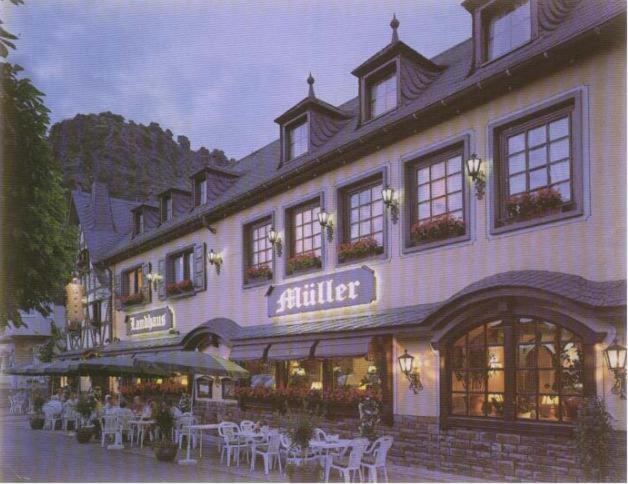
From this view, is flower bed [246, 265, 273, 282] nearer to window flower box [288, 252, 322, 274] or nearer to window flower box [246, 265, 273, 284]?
window flower box [246, 265, 273, 284]

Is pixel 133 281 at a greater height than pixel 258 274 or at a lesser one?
greater

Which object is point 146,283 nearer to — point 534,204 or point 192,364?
A: point 192,364

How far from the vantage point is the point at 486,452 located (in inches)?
436

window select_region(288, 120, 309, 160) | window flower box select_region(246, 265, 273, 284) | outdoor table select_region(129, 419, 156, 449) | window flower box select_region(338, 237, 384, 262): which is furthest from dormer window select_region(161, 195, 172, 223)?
window flower box select_region(338, 237, 384, 262)

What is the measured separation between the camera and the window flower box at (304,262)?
15758 millimetres

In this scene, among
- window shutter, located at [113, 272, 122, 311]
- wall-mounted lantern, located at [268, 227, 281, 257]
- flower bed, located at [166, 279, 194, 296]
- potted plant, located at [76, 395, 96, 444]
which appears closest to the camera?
wall-mounted lantern, located at [268, 227, 281, 257]

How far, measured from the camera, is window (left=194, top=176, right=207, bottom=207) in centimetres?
2258

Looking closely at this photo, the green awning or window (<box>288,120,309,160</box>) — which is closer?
the green awning

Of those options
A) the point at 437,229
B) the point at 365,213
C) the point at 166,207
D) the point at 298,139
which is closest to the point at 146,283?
the point at 166,207

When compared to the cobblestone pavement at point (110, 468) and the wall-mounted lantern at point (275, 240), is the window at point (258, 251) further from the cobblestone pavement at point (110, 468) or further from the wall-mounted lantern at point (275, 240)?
the cobblestone pavement at point (110, 468)

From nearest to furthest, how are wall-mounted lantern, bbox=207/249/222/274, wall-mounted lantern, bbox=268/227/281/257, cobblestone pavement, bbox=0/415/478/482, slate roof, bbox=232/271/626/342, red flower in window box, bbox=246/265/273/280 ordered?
slate roof, bbox=232/271/626/342 < cobblestone pavement, bbox=0/415/478/482 < wall-mounted lantern, bbox=268/227/281/257 < red flower in window box, bbox=246/265/273/280 < wall-mounted lantern, bbox=207/249/222/274

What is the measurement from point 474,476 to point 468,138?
5.32 m

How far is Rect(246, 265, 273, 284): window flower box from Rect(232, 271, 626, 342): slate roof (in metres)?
1.82

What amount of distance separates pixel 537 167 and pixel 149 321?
53.4ft
